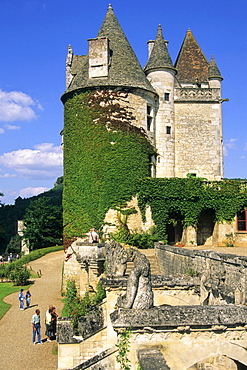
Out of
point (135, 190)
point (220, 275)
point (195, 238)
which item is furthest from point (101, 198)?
point (220, 275)

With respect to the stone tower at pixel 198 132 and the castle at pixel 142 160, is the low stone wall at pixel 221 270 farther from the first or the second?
the stone tower at pixel 198 132

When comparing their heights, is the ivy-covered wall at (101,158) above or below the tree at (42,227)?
above

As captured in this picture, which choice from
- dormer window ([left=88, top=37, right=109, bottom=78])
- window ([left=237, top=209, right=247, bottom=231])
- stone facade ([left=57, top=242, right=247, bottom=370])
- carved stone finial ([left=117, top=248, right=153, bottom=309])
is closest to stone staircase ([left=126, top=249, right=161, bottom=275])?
stone facade ([left=57, top=242, right=247, bottom=370])

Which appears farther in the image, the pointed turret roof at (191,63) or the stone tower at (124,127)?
the pointed turret roof at (191,63)

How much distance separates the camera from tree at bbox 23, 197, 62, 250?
43094 mm

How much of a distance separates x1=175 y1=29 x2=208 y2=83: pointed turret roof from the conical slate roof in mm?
6756

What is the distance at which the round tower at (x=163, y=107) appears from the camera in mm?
27266

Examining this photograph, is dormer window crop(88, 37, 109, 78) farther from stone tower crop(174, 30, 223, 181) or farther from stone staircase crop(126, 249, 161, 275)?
stone staircase crop(126, 249, 161, 275)

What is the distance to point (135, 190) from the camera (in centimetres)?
2442

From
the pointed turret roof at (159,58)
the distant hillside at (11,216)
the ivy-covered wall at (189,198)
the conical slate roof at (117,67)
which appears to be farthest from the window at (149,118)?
the distant hillside at (11,216)

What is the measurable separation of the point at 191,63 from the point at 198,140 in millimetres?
8222

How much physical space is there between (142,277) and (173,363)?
4.32ft

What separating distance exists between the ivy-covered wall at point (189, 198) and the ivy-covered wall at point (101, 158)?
3.67ft

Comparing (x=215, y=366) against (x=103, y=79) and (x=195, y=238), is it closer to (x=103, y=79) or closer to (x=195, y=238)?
(x=195, y=238)
